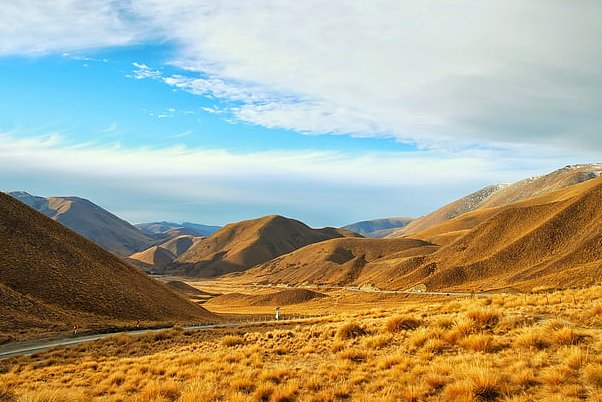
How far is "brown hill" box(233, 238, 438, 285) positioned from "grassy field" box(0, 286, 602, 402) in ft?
328

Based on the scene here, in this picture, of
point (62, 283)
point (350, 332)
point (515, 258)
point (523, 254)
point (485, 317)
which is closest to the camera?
point (485, 317)

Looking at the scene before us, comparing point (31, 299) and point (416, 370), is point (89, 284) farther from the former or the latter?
point (416, 370)

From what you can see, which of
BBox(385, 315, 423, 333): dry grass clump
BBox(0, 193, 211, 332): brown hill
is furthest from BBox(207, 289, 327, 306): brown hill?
BBox(385, 315, 423, 333): dry grass clump

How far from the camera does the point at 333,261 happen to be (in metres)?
142

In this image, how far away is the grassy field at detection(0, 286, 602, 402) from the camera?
25.3 feet

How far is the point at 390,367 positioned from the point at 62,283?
Result: 45.4 m

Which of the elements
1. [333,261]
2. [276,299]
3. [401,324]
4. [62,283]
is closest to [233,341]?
[401,324]

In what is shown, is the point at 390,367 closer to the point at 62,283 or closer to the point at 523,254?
the point at 62,283

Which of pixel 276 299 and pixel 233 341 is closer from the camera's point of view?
pixel 233 341

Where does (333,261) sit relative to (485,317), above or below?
below

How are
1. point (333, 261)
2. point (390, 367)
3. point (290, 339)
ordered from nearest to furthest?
point (390, 367) < point (290, 339) < point (333, 261)

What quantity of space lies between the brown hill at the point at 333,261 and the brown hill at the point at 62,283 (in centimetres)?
6982

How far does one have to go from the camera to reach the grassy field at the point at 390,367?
7.72 m

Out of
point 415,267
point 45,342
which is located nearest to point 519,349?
point 45,342
